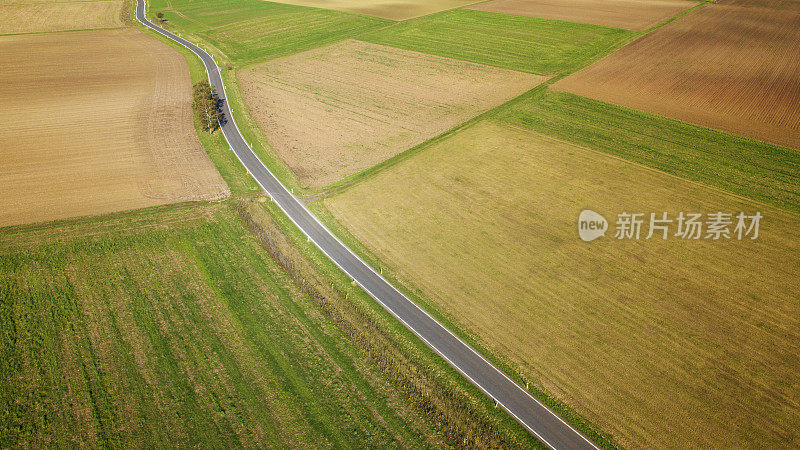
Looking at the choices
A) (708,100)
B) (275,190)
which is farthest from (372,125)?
(708,100)

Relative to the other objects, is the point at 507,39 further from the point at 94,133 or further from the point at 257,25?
the point at 94,133

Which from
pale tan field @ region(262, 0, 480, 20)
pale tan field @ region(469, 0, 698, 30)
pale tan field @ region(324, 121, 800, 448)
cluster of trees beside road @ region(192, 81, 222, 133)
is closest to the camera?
pale tan field @ region(324, 121, 800, 448)

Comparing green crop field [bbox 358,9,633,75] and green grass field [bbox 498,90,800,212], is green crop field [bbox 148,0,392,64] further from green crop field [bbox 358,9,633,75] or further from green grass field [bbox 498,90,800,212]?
green grass field [bbox 498,90,800,212]

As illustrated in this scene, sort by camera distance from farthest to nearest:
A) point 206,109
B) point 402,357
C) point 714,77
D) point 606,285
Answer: point 714,77, point 206,109, point 606,285, point 402,357

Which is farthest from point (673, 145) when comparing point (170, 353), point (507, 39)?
point (170, 353)

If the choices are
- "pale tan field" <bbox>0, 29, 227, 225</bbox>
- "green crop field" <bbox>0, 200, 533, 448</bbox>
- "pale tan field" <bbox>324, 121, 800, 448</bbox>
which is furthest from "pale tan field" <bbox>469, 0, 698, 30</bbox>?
"green crop field" <bbox>0, 200, 533, 448</bbox>

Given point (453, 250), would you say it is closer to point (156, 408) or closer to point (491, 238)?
point (491, 238)

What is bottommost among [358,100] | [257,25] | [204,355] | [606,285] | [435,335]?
[204,355]
